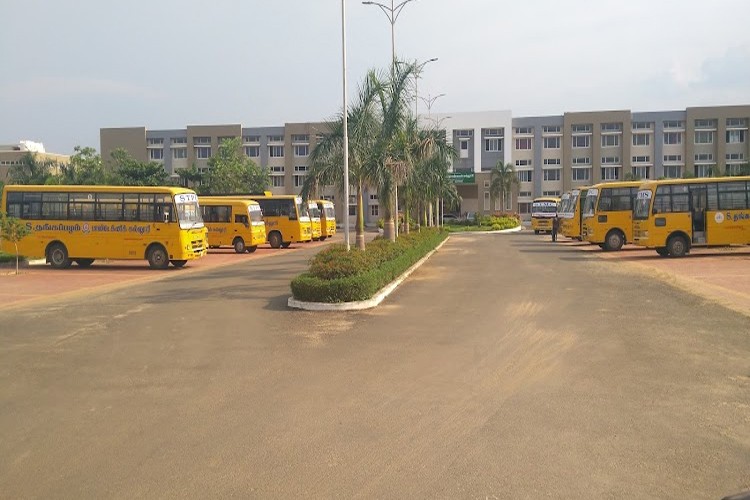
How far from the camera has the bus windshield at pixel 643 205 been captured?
26495 mm

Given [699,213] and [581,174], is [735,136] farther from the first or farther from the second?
[699,213]

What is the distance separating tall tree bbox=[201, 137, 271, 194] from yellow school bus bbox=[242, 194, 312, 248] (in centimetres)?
2406

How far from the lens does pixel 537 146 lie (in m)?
86.4

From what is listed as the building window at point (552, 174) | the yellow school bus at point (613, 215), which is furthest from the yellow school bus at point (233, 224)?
the building window at point (552, 174)

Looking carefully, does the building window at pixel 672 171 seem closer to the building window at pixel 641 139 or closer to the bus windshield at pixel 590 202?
the building window at pixel 641 139

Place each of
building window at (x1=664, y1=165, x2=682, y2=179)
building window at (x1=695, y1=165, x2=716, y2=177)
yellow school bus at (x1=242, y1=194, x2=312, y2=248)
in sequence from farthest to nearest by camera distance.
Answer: building window at (x1=664, y1=165, x2=682, y2=179) < building window at (x1=695, y1=165, x2=716, y2=177) < yellow school bus at (x1=242, y1=194, x2=312, y2=248)

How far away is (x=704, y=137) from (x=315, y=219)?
56610 millimetres

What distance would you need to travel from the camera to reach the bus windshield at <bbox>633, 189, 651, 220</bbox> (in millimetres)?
26495

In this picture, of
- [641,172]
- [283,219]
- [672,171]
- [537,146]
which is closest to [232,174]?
[283,219]

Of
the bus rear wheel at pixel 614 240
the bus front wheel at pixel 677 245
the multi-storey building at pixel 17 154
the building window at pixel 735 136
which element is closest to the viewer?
the bus front wheel at pixel 677 245

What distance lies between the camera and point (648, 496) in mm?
4754

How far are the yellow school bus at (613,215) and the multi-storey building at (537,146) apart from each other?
150ft

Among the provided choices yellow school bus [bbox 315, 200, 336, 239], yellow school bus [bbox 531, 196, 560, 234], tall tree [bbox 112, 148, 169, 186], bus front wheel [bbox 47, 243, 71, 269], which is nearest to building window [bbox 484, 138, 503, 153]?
yellow school bus [bbox 531, 196, 560, 234]

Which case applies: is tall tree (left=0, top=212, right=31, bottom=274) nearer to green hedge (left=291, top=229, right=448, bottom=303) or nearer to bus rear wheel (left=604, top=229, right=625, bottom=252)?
green hedge (left=291, top=229, right=448, bottom=303)
